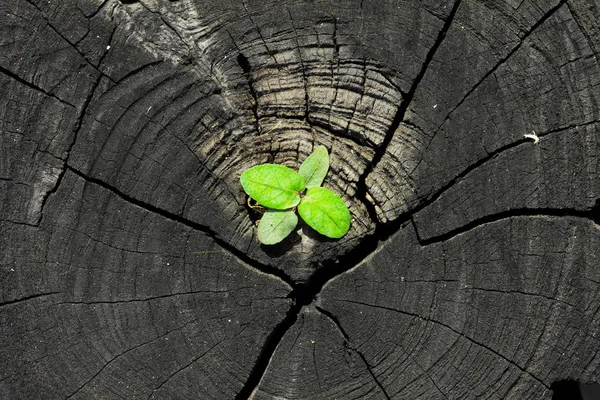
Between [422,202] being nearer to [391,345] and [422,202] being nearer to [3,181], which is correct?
[391,345]

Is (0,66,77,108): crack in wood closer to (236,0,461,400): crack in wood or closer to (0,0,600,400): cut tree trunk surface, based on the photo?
(0,0,600,400): cut tree trunk surface

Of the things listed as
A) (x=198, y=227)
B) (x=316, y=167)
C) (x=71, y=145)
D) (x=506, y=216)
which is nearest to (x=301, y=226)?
(x=316, y=167)

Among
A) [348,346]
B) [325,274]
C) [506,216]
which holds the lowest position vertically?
[348,346]

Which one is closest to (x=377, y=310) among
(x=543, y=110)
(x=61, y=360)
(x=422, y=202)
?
(x=422, y=202)

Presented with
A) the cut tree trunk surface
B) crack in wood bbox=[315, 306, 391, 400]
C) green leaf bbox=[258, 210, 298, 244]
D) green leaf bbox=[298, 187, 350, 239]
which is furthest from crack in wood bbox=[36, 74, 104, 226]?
crack in wood bbox=[315, 306, 391, 400]

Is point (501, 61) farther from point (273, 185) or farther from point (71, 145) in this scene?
point (71, 145)

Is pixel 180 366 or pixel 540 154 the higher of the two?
pixel 540 154
